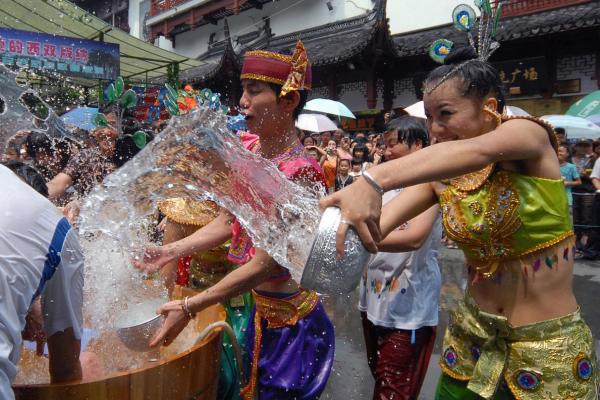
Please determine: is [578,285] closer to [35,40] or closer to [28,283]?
[28,283]

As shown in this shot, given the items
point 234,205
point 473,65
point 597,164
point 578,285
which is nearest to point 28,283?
point 234,205

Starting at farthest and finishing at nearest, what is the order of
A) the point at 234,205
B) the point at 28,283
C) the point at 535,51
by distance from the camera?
the point at 535,51
the point at 234,205
the point at 28,283

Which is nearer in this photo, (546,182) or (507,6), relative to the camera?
(546,182)

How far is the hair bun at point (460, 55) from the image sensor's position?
167cm

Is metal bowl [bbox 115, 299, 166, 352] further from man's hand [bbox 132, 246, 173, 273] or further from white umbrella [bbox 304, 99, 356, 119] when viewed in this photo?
white umbrella [bbox 304, 99, 356, 119]

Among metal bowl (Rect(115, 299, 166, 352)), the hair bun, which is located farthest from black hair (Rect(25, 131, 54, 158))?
the hair bun

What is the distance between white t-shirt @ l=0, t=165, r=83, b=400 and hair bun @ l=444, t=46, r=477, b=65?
1.22 metres

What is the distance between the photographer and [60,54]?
10367mm

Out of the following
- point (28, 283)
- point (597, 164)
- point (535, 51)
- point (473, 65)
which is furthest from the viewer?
point (535, 51)

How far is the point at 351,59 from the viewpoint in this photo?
41.3 ft

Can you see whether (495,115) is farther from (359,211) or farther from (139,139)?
(139,139)

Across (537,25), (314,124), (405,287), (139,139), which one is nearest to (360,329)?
(405,287)

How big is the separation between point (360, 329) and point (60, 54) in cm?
888

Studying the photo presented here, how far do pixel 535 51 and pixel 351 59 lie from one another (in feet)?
13.3
